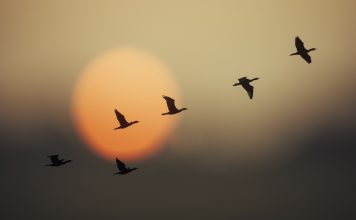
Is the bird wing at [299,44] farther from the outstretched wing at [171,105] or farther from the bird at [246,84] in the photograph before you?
the outstretched wing at [171,105]

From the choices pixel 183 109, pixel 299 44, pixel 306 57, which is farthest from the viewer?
pixel 183 109

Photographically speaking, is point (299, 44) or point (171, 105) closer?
point (299, 44)

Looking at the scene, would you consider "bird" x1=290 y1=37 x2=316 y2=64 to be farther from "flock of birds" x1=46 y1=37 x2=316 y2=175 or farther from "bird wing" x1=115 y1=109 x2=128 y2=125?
"bird wing" x1=115 y1=109 x2=128 y2=125

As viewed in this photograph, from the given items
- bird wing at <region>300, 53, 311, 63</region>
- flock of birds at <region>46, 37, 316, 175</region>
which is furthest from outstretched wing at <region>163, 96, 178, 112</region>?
bird wing at <region>300, 53, 311, 63</region>

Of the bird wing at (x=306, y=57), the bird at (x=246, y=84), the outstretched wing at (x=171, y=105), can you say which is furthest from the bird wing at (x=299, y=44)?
the outstretched wing at (x=171, y=105)

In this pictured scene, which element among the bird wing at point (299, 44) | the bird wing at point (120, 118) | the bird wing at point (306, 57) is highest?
the bird wing at point (299, 44)

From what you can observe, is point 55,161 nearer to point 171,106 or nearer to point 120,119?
point 120,119

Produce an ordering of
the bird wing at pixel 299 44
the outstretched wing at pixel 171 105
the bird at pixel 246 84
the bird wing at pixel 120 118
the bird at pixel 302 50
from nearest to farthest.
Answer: the bird wing at pixel 299 44 < the bird at pixel 302 50 < the bird at pixel 246 84 < the outstretched wing at pixel 171 105 < the bird wing at pixel 120 118

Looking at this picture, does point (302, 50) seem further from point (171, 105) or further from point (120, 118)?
point (120, 118)

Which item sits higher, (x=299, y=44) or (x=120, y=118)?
(x=299, y=44)

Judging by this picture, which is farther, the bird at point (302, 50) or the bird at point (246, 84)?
the bird at point (246, 84)

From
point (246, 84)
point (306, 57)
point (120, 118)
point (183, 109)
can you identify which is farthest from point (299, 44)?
point (120, 118)

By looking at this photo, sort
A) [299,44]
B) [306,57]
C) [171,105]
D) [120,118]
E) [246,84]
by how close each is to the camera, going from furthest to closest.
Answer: [171,105] < [120,118] < [246,84] < [306,57] < [299,44]

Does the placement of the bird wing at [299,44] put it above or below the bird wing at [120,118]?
above
